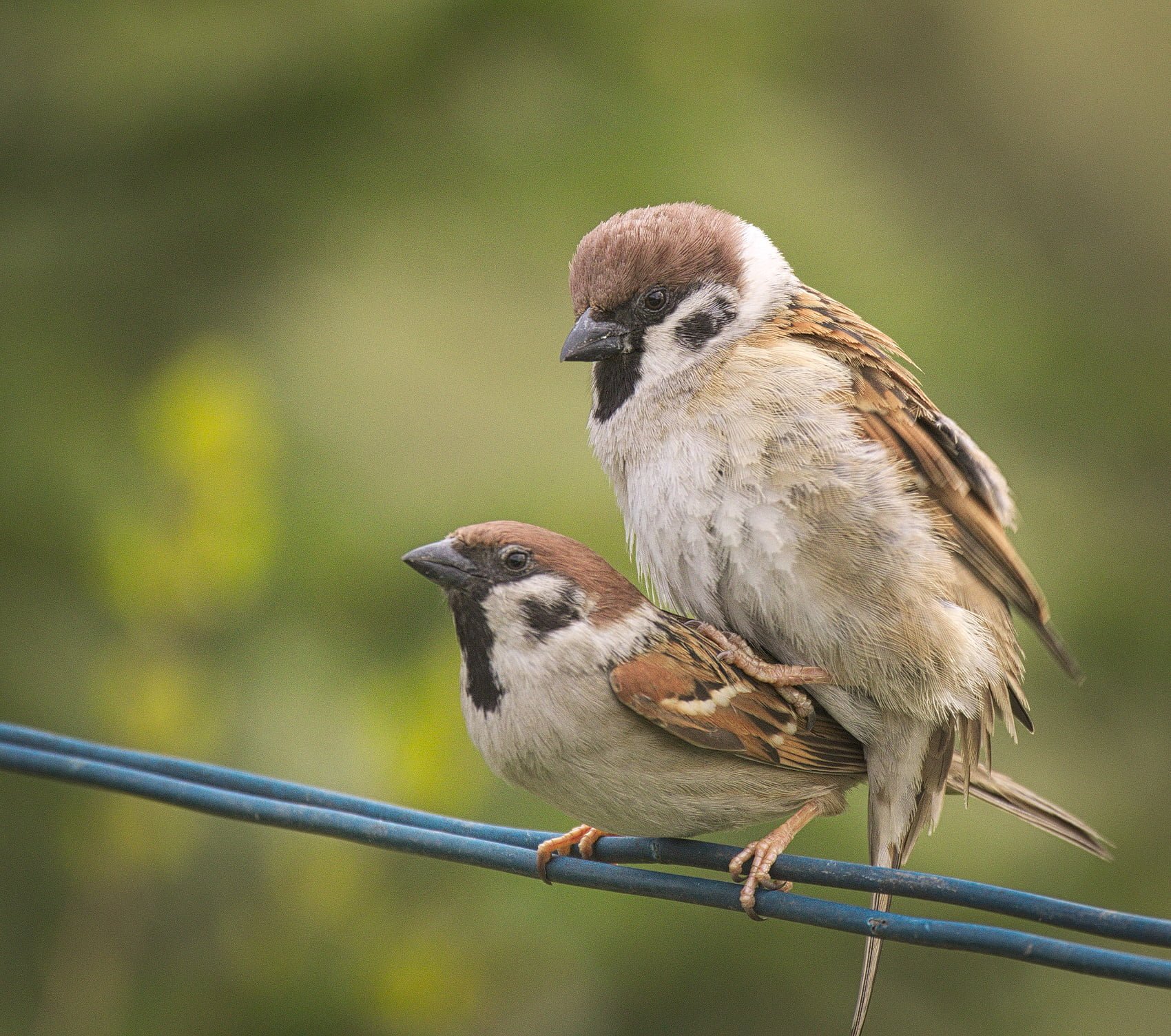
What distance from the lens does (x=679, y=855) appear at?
7.59 feet

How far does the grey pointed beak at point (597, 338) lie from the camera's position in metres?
2.50

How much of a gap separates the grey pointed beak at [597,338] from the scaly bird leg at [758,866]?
832 mm

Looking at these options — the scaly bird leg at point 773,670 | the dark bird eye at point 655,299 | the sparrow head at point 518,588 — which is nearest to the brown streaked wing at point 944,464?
the dark bird eye at point 655,299

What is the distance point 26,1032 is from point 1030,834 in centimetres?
304

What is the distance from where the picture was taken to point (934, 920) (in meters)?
1.75

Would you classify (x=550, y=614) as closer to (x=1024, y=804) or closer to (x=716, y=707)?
(x=716, y=707)

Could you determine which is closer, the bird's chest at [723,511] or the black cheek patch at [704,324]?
the bird's chest at [723,511]

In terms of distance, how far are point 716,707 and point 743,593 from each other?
0.61 feet

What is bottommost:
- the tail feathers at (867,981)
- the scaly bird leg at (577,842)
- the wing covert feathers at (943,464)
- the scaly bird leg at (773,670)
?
the tail feathers at (867,981)

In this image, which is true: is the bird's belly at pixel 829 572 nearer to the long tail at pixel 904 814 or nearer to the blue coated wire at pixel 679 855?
the long tail at pixel 904 814

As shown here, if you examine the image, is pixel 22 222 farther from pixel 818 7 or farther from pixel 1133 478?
pixel 1133 478

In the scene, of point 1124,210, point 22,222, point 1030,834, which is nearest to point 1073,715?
point 1030,834

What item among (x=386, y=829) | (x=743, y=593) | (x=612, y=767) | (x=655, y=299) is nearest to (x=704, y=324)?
(x=655, y=299)

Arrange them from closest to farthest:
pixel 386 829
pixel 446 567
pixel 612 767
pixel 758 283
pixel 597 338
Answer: pixel 386 829 → pixel 612 767 → pixel 446 567 → pixel 597 338 → pixel 758 283
